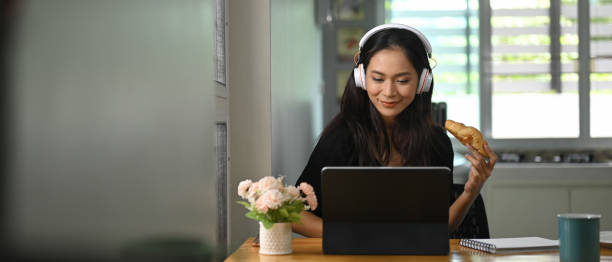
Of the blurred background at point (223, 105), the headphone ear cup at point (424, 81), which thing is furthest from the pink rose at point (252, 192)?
the headphone ear cup at point (424, 81)

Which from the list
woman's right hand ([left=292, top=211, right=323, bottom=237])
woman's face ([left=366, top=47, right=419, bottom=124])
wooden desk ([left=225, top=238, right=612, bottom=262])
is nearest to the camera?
wooden desk ([left=225, top=238, right=612, bottom=262])

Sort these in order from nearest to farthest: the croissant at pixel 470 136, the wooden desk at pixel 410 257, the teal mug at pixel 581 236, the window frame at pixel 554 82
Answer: the teal mug at pixel 581 236 < the wooden desk at pixel 410 257 < the croissant at pixel 470 136 < the window frame at pixel 554 82

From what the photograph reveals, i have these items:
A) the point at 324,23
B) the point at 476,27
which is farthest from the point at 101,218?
the point at 476,27

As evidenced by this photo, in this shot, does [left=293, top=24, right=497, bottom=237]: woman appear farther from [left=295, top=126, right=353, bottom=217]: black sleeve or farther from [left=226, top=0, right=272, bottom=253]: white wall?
[left=226, top=0, right=272, bottom=253]: white wall

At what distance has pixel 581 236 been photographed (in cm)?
132

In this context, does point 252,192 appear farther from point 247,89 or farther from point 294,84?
point 294,84

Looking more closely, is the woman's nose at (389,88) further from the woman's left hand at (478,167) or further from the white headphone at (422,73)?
the woman's left hand at (478,167)

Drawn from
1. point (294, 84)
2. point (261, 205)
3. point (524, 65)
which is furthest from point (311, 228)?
point (524, 65)

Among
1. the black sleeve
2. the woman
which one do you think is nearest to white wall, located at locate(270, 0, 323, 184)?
the black sleeve

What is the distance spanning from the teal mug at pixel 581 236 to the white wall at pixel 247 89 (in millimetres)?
1037

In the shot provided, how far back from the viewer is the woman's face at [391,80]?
2.16 metres

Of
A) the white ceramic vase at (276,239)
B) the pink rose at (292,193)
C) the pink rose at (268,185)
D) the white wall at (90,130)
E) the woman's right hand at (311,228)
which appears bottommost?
the woman's right hand at (311,228)

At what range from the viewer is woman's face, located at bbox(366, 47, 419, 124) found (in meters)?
2.16

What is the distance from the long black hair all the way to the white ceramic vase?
0.74 metres
